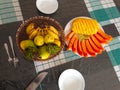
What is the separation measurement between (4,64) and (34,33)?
0.52ft

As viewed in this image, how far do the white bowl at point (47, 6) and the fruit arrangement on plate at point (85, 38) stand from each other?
10 centimetres

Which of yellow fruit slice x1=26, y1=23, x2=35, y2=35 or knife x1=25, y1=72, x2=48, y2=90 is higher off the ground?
yellow fruit slice x1=26, y1=23, x2=35, y2=35

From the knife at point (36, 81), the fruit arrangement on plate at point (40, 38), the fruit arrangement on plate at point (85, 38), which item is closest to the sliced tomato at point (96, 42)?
the fruit arrangement on plate at point (85, 38)

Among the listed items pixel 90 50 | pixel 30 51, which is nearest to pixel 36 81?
pixel 30 51

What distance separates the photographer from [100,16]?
96 centimetres

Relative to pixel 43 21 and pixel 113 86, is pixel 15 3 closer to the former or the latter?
pixel 43 21

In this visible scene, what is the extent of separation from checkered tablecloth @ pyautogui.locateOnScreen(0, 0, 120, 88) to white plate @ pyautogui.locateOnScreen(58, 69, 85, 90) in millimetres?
55

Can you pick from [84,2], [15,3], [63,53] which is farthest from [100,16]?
[15,3]

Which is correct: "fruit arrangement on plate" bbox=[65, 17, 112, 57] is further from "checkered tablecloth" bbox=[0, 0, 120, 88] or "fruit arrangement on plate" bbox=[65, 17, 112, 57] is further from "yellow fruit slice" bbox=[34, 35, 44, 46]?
"yellow fruit slice" bbox=[34, 35, 44, 46]

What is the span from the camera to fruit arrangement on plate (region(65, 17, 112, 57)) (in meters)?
0.85

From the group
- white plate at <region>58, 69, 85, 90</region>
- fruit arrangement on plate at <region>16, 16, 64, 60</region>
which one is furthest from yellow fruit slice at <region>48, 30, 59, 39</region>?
white plate at <region>58, 69, 85, 90</region>

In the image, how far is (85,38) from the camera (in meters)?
0.88

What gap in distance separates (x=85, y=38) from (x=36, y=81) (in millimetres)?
254

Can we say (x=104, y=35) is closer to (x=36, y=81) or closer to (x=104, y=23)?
(x=104, y=23)
